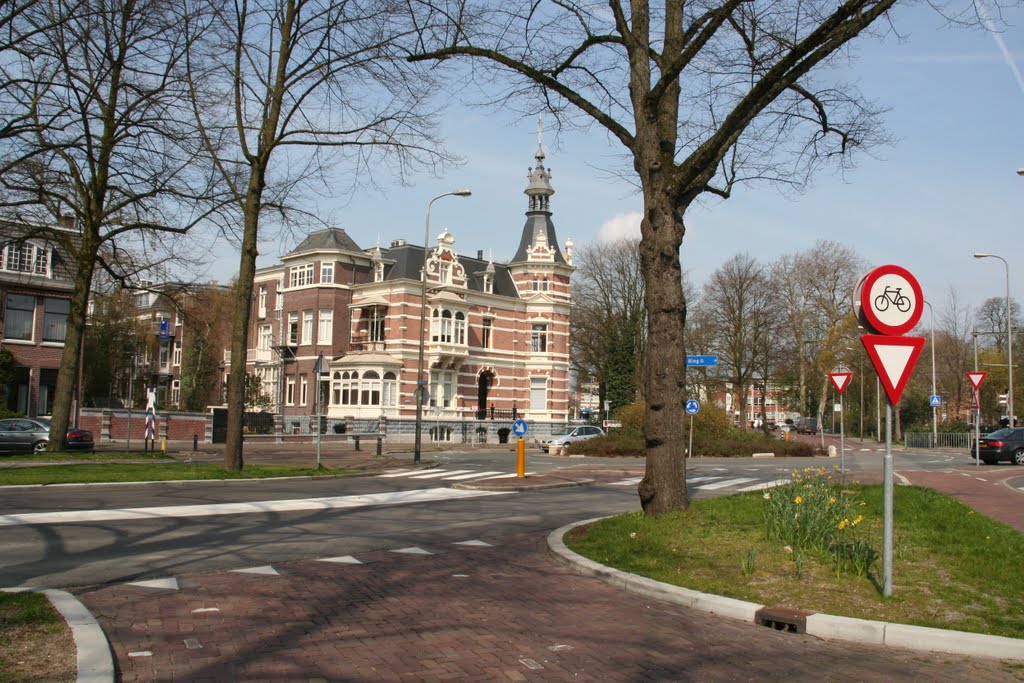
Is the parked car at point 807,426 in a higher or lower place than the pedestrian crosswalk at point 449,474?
higher

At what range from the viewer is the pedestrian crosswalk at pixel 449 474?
72.0 ft

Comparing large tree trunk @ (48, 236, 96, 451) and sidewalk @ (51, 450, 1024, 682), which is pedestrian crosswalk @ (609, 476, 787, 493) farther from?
large tree trunk @ (48, 236, 96, 451)

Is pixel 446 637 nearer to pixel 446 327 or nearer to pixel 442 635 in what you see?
pixel 442 635

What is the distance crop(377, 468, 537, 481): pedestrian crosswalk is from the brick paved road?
532 inches

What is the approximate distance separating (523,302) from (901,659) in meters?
53.8

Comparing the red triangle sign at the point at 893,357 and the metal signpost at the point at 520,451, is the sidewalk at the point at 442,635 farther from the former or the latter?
the metal signpost at the point at 520,451

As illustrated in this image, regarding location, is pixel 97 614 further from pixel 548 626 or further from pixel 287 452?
pixel 287 452

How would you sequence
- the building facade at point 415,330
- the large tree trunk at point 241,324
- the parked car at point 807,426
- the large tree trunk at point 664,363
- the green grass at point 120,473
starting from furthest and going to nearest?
the parked car at point 807,426 → the building facade at point 415,330 → the large tree trunk at point 241,324 → the green grass at point 120,473 → the large tree trunk at point 664,363

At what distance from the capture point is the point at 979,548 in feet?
30.8

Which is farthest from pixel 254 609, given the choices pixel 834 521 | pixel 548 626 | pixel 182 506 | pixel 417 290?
pixel 417 290

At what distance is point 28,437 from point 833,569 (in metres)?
28.6

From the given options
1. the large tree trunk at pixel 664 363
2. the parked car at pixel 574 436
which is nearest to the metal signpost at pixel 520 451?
the large tree trunk at pixel 664 363

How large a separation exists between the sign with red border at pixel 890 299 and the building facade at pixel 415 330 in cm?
4419

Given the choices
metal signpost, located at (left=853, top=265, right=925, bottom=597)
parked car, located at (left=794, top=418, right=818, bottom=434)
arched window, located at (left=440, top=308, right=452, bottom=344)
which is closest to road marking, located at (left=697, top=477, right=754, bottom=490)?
metal signpost, located at (left=853, top=265, right=925, bottom=597)
